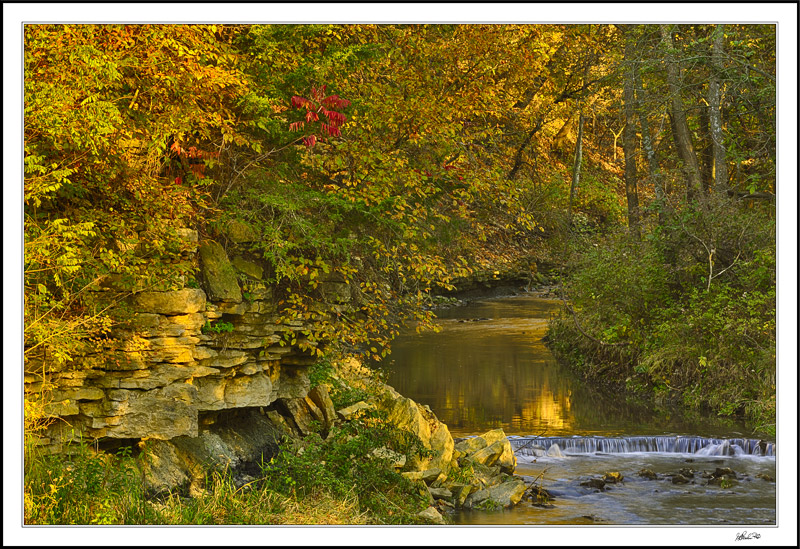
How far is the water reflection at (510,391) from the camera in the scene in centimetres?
1398

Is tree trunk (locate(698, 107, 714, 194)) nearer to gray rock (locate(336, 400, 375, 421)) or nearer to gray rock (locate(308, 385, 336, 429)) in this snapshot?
gray rock (locate(336, 400, 375, 421))

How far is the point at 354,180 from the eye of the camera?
9367mm

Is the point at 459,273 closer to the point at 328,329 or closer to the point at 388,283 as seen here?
the point at 388,283

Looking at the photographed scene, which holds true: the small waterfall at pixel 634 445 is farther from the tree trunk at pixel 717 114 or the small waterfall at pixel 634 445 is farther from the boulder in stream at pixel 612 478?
the tree trunk at pixel 717 114

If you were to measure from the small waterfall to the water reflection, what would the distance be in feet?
1.87

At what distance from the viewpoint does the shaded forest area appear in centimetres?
691

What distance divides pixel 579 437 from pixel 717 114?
280 inches

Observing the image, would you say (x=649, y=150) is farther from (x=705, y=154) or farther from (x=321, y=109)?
(x=321, y=109)

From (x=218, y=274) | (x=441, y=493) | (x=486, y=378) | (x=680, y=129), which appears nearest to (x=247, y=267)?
(x=218, y=274)

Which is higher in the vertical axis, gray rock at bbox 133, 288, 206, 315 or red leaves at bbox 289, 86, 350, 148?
red leaves at bbox 289, 86, 350, 148

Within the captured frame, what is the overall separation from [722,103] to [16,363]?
1482 cm

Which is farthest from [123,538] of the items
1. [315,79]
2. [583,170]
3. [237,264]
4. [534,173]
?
[583,170]

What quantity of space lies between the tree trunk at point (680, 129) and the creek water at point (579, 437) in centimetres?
485

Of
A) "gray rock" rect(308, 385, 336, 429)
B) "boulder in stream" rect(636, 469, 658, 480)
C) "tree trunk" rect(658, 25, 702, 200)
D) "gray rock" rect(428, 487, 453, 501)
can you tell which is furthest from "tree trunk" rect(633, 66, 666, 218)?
"gray rock" rect(308, 385, 336, 429)
